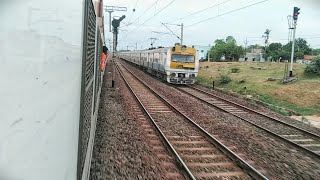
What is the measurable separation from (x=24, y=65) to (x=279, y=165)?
269 inches

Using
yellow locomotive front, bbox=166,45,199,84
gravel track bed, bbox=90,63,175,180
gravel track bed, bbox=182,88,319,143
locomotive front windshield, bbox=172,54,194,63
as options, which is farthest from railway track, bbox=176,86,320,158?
locomotive front windshield, bbox=172,54,194,63

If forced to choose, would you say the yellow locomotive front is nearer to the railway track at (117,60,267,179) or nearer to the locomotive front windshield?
the locomotive front windshield

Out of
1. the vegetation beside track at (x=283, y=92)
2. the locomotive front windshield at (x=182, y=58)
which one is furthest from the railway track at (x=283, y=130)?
the locomotive front windshield at (x=182, y=58)

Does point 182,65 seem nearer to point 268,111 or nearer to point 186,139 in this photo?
point 268,111

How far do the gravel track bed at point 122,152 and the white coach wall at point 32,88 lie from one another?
15.4ft

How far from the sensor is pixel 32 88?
1017 millimetres

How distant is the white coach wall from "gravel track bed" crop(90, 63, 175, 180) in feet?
15.4

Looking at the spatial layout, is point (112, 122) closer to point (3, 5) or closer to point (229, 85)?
point (3, 5)

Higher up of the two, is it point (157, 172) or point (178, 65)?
point (178, 65)

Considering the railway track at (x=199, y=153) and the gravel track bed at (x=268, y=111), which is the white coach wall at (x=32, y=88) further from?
the gravel track bed at (x=268, y=111)

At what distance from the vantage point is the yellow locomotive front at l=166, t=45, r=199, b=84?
2372cm

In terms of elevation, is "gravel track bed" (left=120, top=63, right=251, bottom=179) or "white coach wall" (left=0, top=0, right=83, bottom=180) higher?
"white coach wall" (left=0, top=0, right=83, bottom=180)

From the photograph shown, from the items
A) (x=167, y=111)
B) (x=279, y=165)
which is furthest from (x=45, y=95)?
(x=167, y=111)

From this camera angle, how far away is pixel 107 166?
6.45 metres
